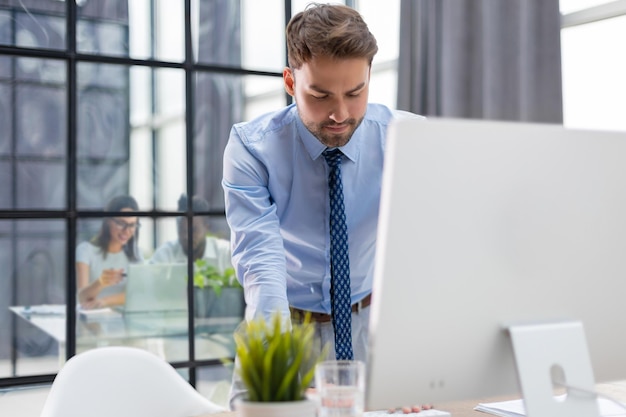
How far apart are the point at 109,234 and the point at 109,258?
8cm

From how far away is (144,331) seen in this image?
2.74 m

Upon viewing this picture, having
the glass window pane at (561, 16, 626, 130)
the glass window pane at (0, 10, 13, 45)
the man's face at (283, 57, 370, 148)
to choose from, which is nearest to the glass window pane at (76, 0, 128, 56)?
the glass window pane at (0, 10, 13, 45)

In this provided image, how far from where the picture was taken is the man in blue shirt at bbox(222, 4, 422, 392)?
5.66 feet

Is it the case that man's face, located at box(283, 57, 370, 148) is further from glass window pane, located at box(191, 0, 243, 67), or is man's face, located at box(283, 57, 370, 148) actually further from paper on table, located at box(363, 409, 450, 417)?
glass window pane, located at box(191, 0, 243, 67)

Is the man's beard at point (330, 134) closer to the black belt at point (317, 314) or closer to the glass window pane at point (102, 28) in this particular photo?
the black belt at point (317, 314)

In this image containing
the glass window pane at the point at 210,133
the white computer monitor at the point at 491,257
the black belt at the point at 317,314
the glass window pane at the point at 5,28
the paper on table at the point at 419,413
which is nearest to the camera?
the white computer monitor at the point at 491,257

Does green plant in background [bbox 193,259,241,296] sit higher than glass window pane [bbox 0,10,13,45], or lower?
lower

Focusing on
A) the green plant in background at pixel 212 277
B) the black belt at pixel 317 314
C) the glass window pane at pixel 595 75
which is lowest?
the black belt at pixel 317 314

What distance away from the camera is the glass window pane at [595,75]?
2.88 metres

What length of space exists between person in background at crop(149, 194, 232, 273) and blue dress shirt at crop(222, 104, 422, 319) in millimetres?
877

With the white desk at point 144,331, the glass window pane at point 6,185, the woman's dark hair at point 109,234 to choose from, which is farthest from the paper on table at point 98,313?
the glass window pane at point 6,185

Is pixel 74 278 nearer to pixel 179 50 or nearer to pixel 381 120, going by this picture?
pixel 179 50

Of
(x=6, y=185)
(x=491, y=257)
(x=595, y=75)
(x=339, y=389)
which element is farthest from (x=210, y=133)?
(x=491, y=257)

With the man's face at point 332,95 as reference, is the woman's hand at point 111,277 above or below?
below
